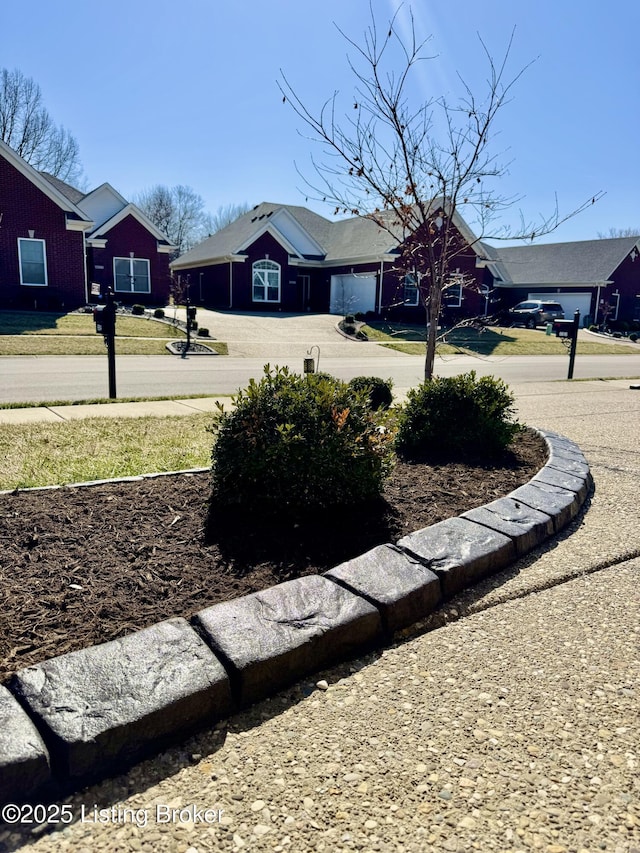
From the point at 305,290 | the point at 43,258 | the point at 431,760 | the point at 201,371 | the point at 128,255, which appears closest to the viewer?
the point at 431,760

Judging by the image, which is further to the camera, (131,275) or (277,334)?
(131,275)

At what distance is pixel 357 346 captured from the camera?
25.7 m

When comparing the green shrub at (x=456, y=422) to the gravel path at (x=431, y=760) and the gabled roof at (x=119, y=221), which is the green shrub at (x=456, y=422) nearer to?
the gravel path at (x=431, y=760)

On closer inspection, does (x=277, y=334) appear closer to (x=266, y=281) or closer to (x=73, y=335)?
(x=73, y=335)

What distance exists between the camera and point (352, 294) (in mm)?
36688

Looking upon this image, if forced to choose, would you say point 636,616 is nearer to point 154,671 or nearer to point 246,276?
point 154,671

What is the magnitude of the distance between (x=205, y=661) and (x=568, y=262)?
50876 millimetres

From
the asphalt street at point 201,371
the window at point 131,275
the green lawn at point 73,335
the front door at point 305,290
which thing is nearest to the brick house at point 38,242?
the green lawn at point 73,335

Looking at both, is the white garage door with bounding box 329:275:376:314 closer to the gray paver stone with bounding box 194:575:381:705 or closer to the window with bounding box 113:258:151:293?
the window with bounding box 113:258:151:293

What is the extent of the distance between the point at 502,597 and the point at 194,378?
1124cm

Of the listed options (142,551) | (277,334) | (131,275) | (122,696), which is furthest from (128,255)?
(122,696)

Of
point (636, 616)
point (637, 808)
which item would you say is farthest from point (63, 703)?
point (636, 616)

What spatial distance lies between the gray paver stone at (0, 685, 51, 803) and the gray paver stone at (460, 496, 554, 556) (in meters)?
2.81

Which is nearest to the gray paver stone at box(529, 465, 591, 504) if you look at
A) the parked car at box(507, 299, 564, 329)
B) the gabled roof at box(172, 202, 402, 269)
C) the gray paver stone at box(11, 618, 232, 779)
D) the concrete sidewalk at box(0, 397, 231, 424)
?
the gray paver stone at box(11, 618, 232, 779)
